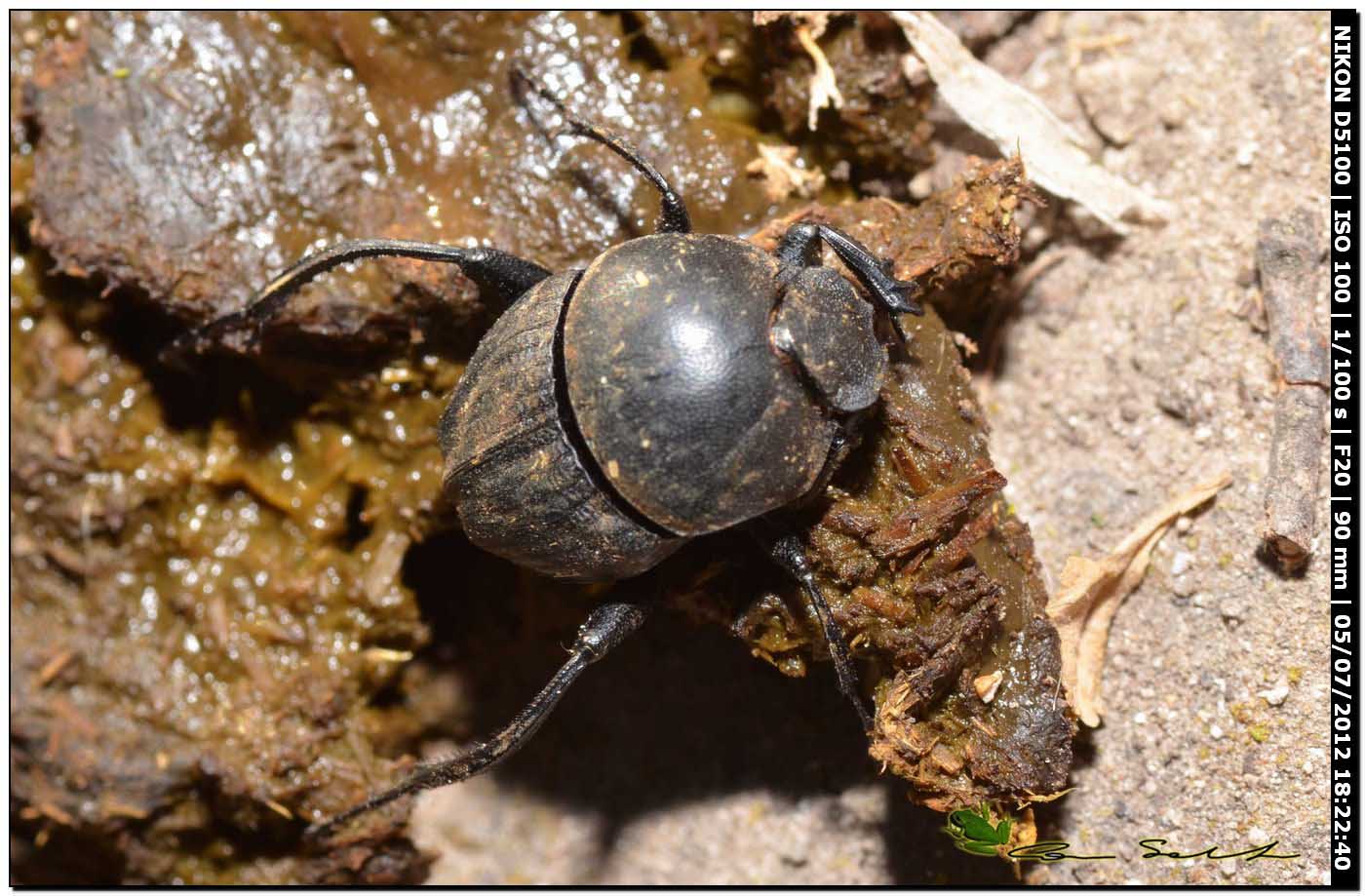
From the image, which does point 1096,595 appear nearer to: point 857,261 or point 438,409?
point 857,261

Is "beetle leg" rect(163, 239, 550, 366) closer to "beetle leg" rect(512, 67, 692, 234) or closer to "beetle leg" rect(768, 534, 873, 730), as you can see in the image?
"beetle leg" rect(512, 67, 692, 234)

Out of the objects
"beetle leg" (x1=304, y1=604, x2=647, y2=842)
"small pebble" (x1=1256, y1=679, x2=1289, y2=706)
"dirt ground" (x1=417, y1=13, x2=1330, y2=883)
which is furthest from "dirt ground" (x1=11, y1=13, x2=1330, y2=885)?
"beetle leg" (x1=304, y1=604, x2=647, y2=842)

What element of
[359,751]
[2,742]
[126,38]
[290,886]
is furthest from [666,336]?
[2,742]

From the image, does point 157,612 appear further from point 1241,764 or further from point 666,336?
point 1241,764

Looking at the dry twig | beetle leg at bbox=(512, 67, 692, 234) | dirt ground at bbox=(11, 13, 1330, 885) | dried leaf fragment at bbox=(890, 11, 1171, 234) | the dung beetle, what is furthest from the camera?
dried leaf fragment at bbox=(890, 11, 1171, 234)
